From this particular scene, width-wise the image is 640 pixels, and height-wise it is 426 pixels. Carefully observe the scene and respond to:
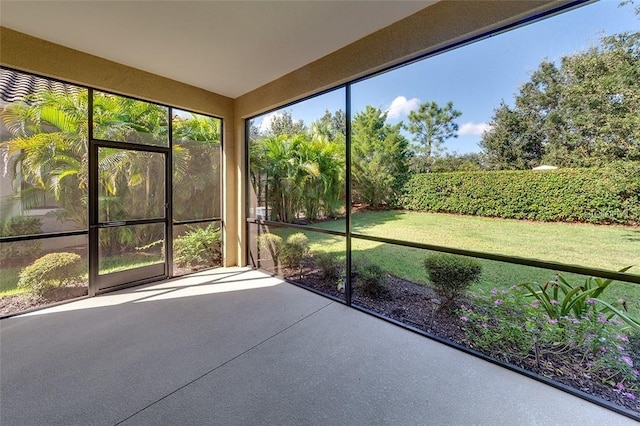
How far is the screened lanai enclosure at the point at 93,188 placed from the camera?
120 inches

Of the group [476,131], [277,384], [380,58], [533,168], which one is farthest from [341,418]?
[380,58]

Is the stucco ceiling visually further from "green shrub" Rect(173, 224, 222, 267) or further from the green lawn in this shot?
"green shrub" Rect(173, 224, 222, 267)

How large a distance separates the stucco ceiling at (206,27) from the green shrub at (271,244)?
2488mm

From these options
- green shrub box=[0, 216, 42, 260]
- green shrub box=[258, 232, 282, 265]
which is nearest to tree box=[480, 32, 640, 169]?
green shrub box=[258, 232, 282, 265]

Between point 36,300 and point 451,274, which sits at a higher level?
point 451,274

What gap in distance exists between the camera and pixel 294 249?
4.27 m

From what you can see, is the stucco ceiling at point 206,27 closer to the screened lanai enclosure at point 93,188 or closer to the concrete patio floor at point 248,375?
the screened lanai enclosure at point 93,188

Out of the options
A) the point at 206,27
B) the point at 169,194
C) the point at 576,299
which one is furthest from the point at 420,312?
the point at 169,194

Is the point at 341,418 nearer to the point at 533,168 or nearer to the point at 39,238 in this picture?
the point at 533,168

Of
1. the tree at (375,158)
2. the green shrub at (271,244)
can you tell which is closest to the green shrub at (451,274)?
the tree at (375,158)

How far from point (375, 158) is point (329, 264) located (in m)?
1.59

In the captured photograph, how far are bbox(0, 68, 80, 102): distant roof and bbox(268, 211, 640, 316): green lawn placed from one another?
3.59 meters

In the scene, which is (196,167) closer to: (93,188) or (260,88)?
(93,188)

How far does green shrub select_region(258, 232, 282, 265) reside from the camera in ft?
14.6
